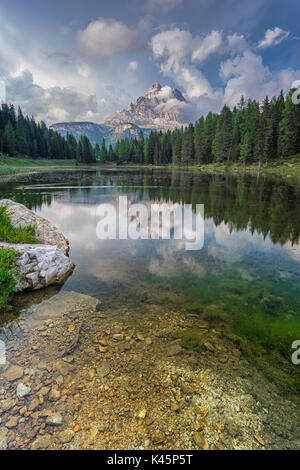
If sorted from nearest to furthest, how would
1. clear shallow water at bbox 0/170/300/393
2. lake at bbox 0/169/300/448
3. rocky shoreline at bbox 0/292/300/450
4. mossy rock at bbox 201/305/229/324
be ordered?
rocky shoreline at bbox 0/292/300/450 → lake at bbox 0/169/300/448 → clear shallow water at bbox 0/170/300/393 → mossy rock at bbox 201/305/229/324

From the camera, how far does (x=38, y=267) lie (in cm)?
812

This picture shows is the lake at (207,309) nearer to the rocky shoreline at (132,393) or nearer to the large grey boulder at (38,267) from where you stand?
the rocky shoreline at (132,393)

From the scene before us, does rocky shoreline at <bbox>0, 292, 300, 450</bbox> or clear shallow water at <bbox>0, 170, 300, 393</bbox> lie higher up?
clear shallow water at <bbox>0, 170, 300, 393</bbox>

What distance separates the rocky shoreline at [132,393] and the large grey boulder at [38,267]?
86.3 inches

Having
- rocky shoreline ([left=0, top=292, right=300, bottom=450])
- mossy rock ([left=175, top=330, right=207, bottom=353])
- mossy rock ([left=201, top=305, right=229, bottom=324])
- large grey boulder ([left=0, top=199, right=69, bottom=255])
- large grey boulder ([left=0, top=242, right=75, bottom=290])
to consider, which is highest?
large grey boulder ([left=0, top=199, right=69, bottom=255])

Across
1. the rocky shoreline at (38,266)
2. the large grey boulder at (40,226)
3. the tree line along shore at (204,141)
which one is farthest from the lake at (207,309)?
the tree line along shore at (204,141)

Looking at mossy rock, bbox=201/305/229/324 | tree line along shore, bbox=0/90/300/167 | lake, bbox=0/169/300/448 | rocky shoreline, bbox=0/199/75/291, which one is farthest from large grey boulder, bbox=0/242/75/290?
tree line along shore, bbox=0/90/300/167

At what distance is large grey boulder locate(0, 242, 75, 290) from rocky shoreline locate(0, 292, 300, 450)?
2191 millimetres

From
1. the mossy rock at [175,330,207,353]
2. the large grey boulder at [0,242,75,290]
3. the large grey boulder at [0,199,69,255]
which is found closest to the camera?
the mossy rock at [175,330,207,353]

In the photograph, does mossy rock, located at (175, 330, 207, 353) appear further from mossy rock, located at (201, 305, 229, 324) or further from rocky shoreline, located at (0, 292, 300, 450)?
mossy rock, located at (201, 305, 229, 324)

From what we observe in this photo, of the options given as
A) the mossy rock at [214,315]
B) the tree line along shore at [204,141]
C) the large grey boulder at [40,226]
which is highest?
the tree line along shore at [204,141]

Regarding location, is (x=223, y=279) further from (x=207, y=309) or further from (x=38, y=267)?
(x=38, y=267)

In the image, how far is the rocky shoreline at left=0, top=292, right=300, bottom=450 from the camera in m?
3.38

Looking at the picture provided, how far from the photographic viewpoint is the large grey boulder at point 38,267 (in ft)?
25.4
